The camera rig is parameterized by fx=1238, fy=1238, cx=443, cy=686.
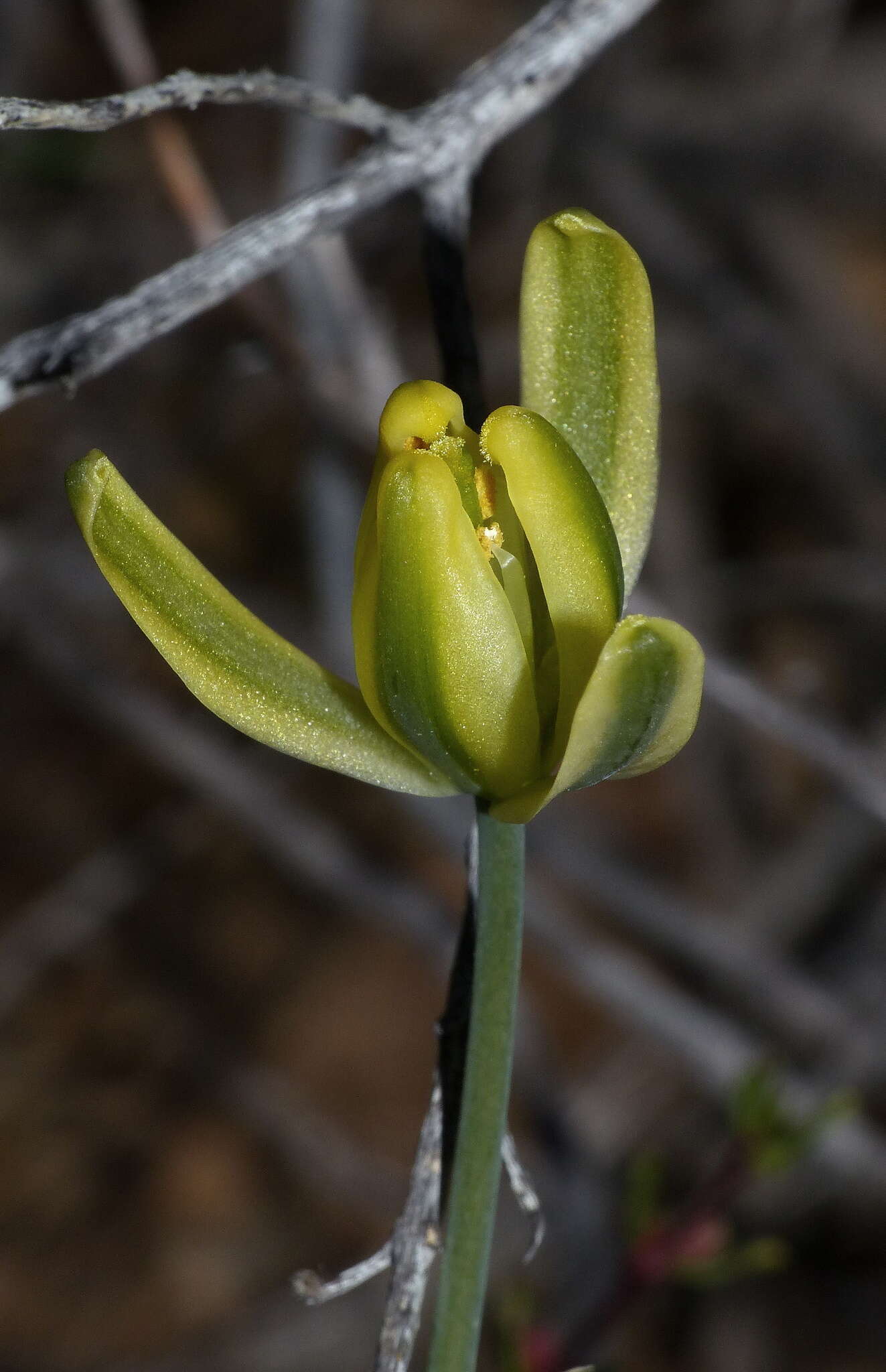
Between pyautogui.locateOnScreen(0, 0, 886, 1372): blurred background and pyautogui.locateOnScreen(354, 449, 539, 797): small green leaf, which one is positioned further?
pyautogui.locateOnScreen(0, 0, 886, 1372): blurred background

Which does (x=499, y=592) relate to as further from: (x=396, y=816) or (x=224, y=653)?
(x=396, y=816)

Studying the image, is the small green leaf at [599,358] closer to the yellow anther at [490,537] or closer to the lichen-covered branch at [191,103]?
the yellow anther at [490,537]

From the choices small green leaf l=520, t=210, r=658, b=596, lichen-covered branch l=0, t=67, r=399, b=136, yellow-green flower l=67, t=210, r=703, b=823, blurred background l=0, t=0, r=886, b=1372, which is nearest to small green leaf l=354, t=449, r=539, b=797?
yellow-green flower l=67, t=210, r=703, b=823

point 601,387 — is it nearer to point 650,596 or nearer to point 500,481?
point 500,481

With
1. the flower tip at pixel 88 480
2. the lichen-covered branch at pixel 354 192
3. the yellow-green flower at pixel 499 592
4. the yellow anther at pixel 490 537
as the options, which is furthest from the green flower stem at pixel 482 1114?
the lichen-covered branch at pixel 354 192

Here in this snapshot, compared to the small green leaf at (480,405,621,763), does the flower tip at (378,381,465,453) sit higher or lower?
higher

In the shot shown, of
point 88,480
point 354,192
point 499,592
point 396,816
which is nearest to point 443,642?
point 499,592

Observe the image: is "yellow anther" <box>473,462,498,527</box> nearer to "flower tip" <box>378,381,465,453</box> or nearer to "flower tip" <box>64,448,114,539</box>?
"flower tip" <box>378,381,465,453</box>

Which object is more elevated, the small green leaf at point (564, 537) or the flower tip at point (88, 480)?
the flower tip at point (88, 480)
